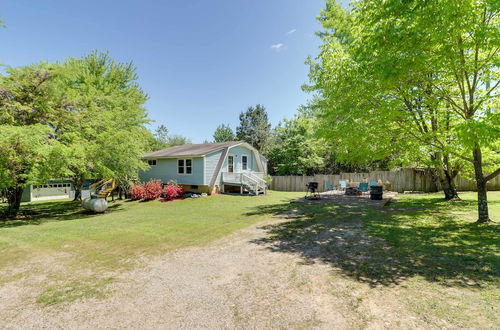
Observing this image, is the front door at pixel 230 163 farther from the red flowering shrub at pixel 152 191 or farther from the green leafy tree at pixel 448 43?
the green leafy tree at pixel 448 43

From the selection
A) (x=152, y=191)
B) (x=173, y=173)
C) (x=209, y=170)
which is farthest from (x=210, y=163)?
(x=152, y=191)

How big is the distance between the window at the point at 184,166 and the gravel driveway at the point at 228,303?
14.9 meters

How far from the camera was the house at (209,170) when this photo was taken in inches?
729

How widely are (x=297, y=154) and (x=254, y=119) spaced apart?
2098 cm

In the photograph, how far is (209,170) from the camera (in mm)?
18672

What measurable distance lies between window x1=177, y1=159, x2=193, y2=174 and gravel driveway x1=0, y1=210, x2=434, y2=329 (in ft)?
48.9

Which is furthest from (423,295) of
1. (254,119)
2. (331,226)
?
(254,119)

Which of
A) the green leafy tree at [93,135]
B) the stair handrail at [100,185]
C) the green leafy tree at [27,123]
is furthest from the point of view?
the stair handrail at [100,185]

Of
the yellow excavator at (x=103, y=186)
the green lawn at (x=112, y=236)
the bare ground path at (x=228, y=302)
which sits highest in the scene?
the yellow excavator at (x=103, y=186)

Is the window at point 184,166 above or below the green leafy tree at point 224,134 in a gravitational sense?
below

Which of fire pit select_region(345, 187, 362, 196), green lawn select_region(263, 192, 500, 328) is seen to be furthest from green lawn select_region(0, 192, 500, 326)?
fire pit select_region(345, 187, 362, 196)

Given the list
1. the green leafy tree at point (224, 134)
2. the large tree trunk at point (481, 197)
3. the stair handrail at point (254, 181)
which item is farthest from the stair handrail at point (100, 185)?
the green leafy tree at point (224, 134)

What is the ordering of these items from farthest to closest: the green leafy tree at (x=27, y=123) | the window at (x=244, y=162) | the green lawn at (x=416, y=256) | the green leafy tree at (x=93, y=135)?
the window at (x=244, y=162) < the green leafy tree at (x=93, y=135) < the green leafy tree at (x=27, y=123) < the green lawn at (x=416, y=256)

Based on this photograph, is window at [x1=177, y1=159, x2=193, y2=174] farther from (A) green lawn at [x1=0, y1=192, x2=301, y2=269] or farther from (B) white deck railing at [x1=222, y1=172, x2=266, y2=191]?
(A) green lawn at [x1=0, y1=192, x2=301, y2=269]
